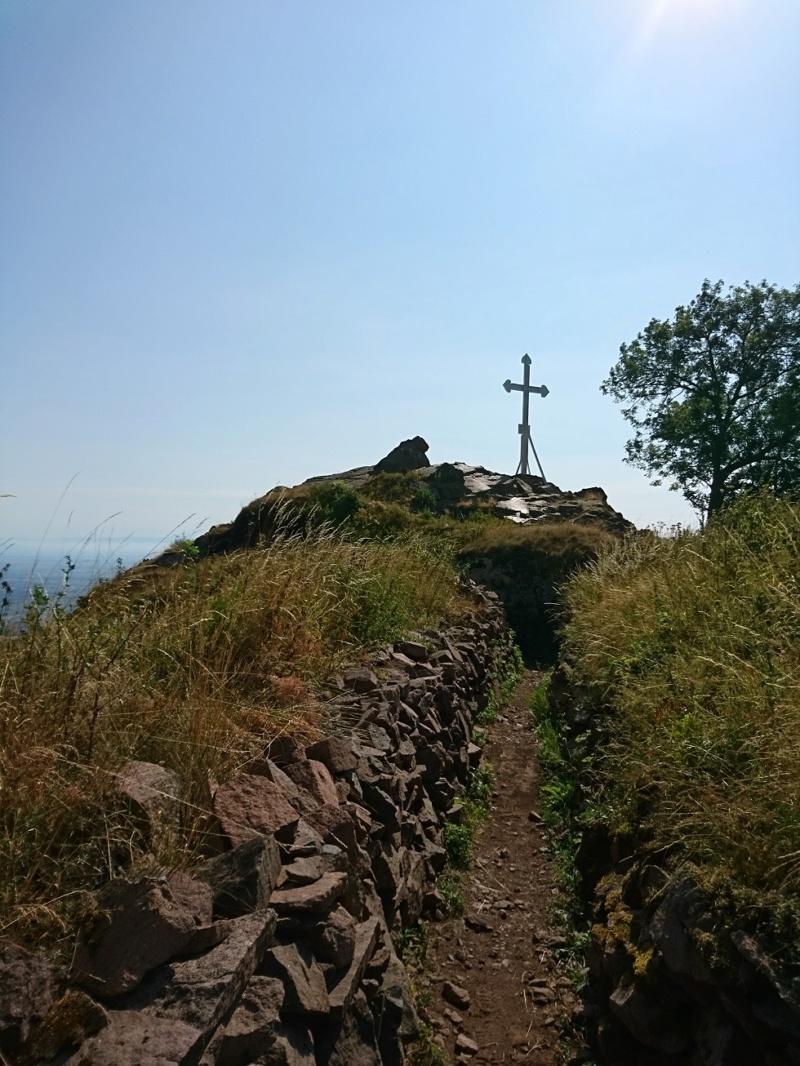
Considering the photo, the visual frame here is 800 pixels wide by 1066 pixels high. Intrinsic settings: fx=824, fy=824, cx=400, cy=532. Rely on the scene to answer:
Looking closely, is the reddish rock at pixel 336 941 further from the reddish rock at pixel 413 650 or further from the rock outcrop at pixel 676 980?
the reddish rock at pixel 413 650

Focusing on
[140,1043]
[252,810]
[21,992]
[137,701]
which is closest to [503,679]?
[137,701]

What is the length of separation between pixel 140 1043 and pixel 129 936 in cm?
35

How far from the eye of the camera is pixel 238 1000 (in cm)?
260

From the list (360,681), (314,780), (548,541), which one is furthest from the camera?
(548,541)

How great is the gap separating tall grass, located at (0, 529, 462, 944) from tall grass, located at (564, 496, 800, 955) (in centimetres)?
193

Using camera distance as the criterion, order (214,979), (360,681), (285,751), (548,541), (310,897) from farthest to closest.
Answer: (548,541), (360,681), (285,751), (310,897), (214,979)

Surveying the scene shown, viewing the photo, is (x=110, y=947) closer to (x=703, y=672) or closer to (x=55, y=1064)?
(x=55, y=1064)

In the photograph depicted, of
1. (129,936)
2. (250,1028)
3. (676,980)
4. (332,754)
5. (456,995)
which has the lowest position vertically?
(456,995)

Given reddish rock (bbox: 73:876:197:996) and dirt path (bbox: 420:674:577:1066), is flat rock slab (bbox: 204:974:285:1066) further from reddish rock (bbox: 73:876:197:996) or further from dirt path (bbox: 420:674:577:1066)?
dirt path (bbox: 420:674:577:1066)

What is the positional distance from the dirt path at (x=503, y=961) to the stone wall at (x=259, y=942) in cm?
37

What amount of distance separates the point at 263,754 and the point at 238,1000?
1514mm

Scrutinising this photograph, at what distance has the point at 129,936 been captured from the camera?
8.26 ft

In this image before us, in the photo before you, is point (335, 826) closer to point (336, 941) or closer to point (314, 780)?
point (314, 780)

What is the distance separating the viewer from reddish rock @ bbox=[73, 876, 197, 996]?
7.96 feet
